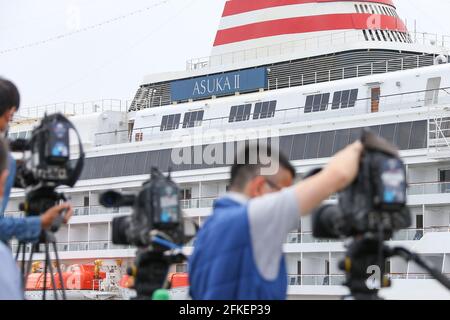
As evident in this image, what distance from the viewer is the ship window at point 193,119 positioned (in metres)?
40.4

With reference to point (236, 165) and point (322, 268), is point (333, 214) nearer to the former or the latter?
point (236, 165)

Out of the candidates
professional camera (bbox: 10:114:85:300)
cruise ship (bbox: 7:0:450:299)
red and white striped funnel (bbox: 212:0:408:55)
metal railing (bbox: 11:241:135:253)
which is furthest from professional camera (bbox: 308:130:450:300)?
metal railing (bbox: 11:241:135:253)

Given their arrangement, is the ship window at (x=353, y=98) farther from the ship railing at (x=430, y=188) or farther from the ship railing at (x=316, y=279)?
the ship railing at (x=316, y=279)

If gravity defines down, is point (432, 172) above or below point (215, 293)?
above

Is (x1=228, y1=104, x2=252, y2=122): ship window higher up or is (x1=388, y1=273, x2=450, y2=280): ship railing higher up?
(x1=228, y1=104, x2=252, y2=122): ship window

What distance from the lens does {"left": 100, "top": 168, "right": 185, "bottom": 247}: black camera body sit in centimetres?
688

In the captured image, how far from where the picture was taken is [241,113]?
128ft

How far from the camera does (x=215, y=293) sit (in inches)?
234

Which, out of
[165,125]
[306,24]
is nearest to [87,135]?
[165,125]

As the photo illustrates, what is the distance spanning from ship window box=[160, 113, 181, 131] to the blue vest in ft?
115

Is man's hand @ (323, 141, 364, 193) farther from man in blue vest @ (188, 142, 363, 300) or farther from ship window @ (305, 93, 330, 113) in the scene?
ship window @ (305, 93, 330, 113)

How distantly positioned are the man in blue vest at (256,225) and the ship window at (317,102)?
30511 mm

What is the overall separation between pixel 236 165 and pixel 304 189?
751 mm

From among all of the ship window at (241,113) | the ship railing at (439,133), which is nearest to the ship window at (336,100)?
the ship window at (241,113)
